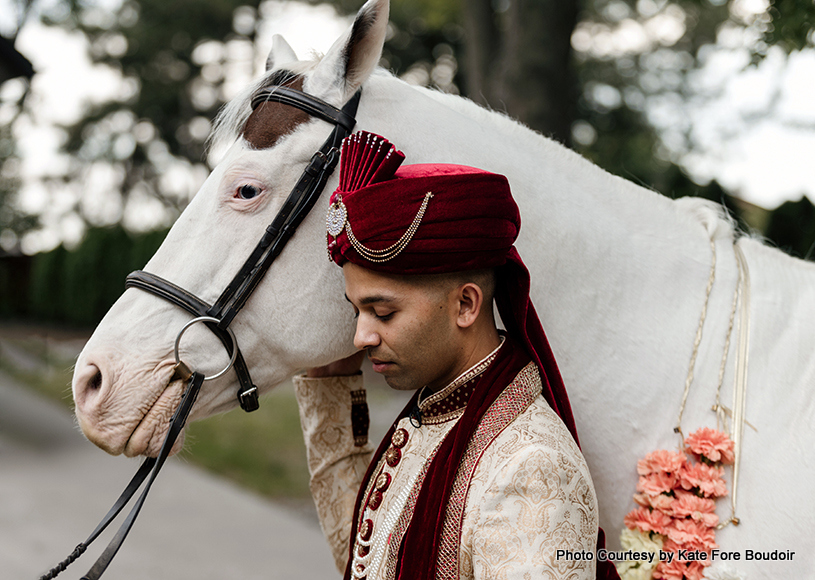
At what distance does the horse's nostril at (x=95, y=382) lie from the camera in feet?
5.10

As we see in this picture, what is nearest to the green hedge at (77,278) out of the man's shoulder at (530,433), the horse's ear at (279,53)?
the horse's ear at (279,53)

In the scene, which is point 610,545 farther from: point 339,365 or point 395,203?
point 395,203

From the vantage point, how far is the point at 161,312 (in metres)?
1.59

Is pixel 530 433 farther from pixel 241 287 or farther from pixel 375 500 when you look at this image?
pixel 241 287

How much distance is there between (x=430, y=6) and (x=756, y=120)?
10.7 metres

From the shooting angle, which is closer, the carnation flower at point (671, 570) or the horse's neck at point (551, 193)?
the carnation flower at point (671, 570)

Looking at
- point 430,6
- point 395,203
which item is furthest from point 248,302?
point 430,6

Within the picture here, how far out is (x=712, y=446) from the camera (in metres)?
1.56

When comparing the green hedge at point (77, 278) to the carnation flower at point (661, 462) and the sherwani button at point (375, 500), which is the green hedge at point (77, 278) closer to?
the sherwani button at point (375, 500)

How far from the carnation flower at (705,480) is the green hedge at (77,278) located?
47.9 ft

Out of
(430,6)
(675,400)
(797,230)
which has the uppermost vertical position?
(430,6)

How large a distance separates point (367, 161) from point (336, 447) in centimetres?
91

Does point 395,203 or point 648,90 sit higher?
point 648,90

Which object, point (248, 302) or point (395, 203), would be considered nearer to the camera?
point (395, 203)
